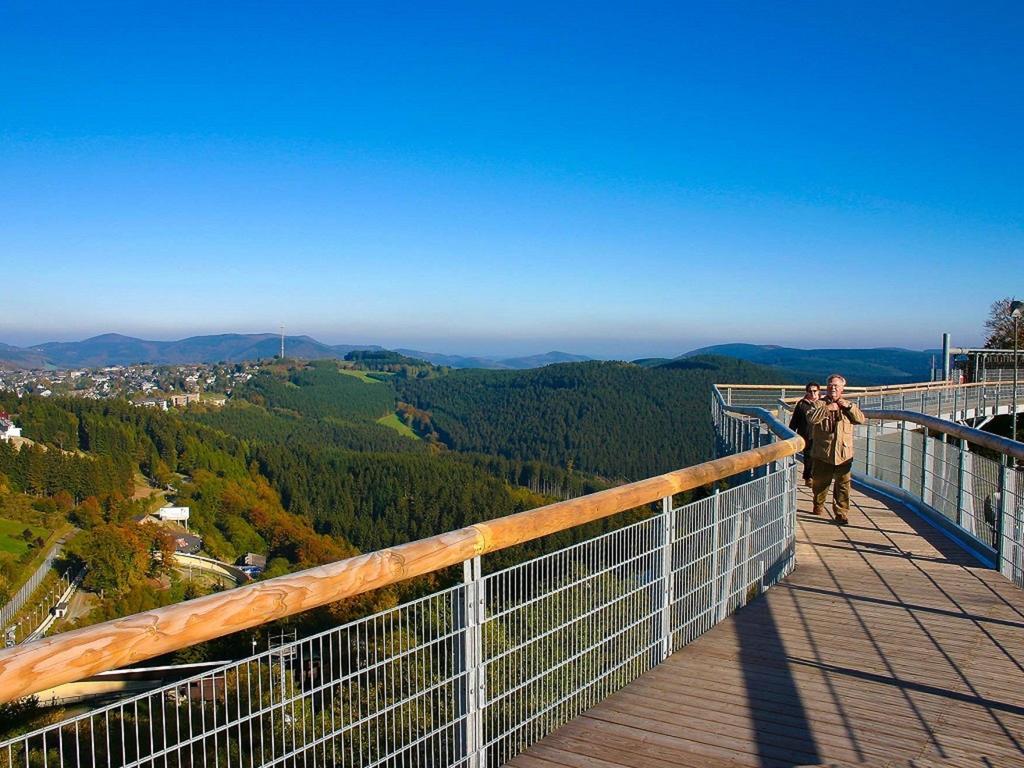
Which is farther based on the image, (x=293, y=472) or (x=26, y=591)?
(x=293, y=472)

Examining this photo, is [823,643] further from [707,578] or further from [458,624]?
[458,624]

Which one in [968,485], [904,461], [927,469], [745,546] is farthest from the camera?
[904,461]

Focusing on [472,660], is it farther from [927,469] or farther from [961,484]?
[927,469]

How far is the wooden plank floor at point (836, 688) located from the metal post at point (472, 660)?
0.35 meters

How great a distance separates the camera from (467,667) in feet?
10.5

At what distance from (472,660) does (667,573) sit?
A: 1779 mm

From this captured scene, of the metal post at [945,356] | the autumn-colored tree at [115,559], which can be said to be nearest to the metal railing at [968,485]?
the metal post at [945,356]

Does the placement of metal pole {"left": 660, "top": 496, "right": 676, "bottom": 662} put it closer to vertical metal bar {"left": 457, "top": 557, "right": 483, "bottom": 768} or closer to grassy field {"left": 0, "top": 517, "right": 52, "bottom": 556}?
vertical metal bar {"left": 457, "top": 557, "right": 483, "bottom": 768}

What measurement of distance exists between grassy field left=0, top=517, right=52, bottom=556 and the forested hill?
7748cm

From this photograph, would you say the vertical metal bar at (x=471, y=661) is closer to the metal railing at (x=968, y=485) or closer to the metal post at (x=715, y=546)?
the metal post at (x=715, y=546)

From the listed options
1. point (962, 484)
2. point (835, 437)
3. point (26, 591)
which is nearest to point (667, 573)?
point (835, 437)

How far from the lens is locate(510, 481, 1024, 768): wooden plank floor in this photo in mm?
3602

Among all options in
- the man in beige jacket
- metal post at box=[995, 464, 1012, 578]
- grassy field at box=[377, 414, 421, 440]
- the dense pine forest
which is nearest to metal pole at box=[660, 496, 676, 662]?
metal post at box=[995, 464, 1012, 578]

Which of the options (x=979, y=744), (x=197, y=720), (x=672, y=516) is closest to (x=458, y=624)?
(x=197, y=720)
